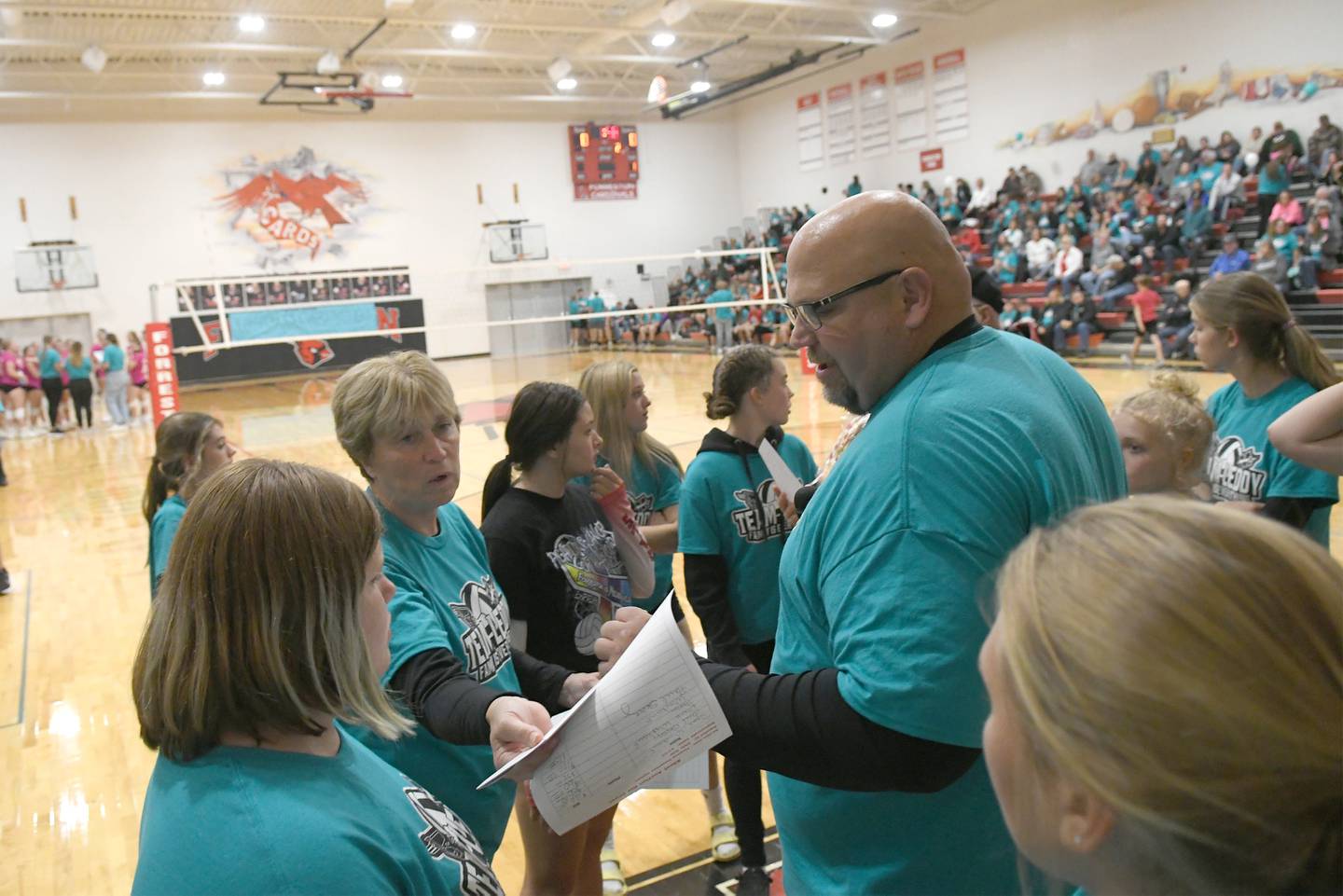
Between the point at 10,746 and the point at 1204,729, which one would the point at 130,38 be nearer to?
the point at 10,746

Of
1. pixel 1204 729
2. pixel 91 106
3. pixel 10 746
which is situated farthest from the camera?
pixel 91 106

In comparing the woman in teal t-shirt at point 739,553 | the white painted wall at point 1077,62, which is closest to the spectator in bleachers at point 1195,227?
the white painted wall at point 1077,62

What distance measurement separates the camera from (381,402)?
2158 mm

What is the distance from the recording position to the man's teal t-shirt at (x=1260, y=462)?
294cm

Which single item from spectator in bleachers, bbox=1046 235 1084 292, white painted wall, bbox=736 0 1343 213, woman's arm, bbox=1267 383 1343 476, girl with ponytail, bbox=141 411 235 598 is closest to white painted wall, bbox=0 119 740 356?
white painted wall, bbox=736 0 1343 213

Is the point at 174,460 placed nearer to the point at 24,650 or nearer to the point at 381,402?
the point at 381,402

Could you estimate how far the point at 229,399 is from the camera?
20.6 meters

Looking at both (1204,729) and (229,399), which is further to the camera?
(229,399)

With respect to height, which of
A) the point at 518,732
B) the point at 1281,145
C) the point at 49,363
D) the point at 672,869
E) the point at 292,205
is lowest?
the point at 672,869

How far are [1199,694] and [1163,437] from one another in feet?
7.58

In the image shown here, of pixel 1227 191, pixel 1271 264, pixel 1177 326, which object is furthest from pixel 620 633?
pixel 1227 191

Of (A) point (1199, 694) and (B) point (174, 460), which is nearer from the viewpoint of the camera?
(A) point (1199, 694)

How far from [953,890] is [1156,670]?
854 millimetres

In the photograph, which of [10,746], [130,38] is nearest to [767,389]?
[10,746]
